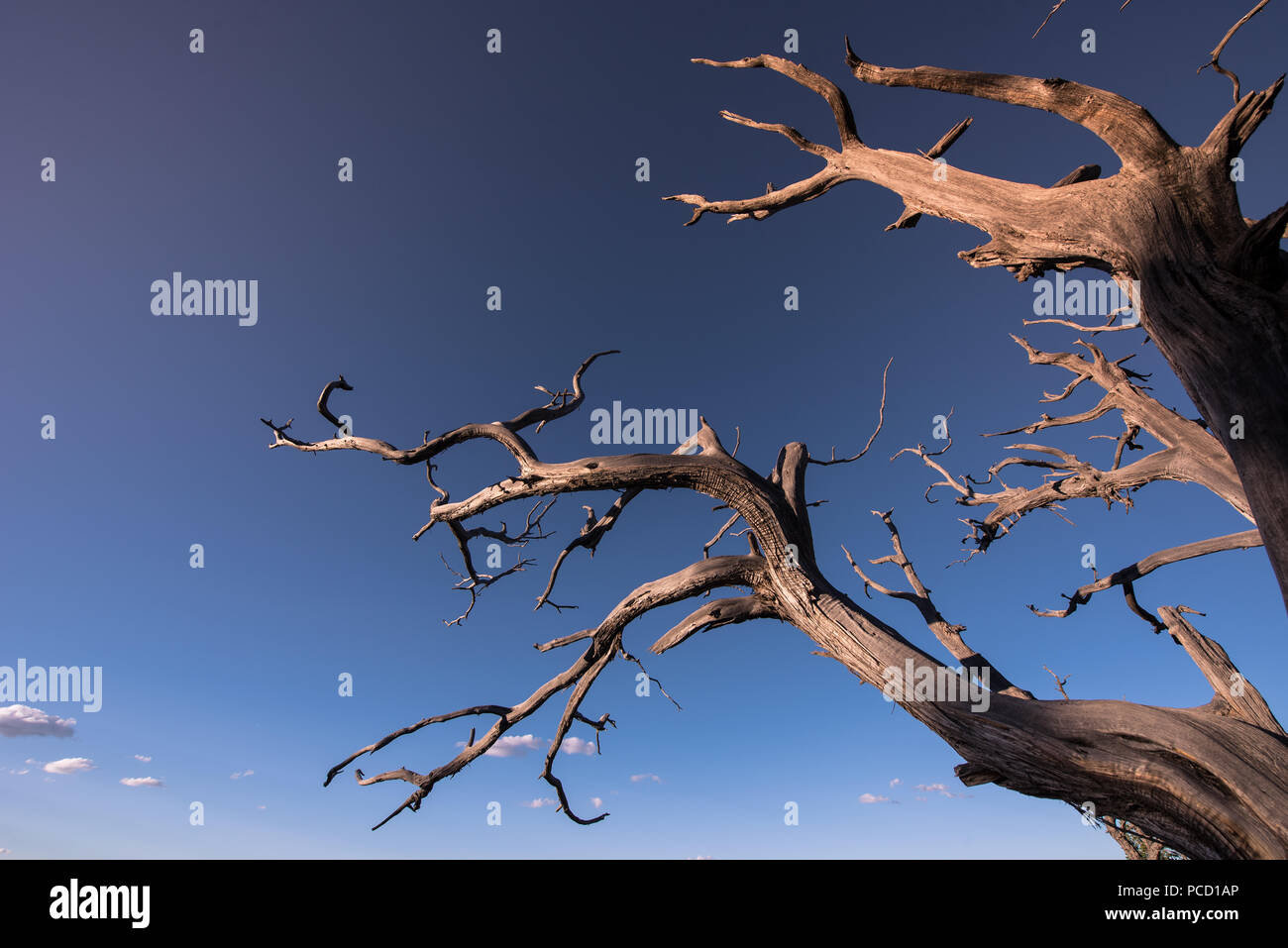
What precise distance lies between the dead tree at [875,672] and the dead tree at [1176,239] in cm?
121

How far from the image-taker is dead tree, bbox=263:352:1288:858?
3.54 metres

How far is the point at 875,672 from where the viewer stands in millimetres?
4367

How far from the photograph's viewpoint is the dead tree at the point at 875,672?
354 cm

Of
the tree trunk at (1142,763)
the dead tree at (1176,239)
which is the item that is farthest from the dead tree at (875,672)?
the dead tree at (1176,239)

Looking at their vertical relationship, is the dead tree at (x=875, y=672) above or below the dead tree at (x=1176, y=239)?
below

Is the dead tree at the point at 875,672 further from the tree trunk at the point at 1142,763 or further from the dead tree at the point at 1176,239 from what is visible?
the dead tree at the point at 1176,239

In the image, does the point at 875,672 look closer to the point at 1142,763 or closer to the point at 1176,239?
the point at 1142,763

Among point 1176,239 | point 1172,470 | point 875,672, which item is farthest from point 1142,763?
point 1172,470

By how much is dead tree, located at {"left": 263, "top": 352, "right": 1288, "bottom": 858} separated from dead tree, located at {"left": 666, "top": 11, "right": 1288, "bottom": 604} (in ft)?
3.96

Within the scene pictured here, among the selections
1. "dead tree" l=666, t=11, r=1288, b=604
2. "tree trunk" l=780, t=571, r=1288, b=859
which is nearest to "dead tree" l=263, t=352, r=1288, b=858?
"tree trunk" l=780, t=571, r=1288, b=859
